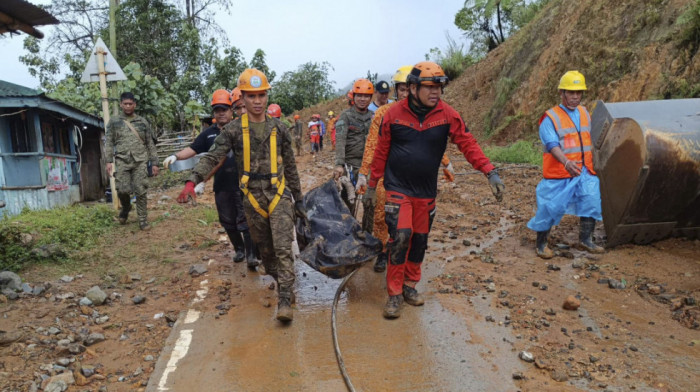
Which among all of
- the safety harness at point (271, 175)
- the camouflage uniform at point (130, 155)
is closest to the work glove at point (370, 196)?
the safety harness at point (271, 175)

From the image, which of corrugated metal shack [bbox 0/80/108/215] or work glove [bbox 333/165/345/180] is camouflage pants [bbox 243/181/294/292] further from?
corrugated metal shack [bbox 0/80/108/215]

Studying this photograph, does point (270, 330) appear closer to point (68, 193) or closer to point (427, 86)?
point (427, 86)

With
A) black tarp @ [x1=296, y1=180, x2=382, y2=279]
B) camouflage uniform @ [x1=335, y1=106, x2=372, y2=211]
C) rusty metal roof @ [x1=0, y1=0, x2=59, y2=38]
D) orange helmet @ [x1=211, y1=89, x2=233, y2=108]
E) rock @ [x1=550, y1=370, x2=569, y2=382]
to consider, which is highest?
rusty metal roof @ [x1=0, y1=0, x2=59, y2=38]

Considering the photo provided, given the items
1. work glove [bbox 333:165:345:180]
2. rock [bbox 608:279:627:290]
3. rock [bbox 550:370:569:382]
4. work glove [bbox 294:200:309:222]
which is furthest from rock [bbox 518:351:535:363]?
work glove [bbox 333:165:345:180]

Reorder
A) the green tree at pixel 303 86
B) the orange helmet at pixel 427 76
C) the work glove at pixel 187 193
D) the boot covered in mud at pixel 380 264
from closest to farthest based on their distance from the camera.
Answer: the orange helmet at pixel 427 76 → the work glove at pixel 187 193 → the boot covered in mud at pixel 380 264 → the green tree at pixel 303 86

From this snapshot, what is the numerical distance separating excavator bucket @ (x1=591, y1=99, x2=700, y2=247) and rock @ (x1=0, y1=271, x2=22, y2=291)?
21.4 feet

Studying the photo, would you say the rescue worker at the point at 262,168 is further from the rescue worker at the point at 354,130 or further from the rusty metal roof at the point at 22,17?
the rusty metal roof at the point at 22,17

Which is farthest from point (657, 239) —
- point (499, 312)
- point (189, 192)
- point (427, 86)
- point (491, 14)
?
point (491, 14)

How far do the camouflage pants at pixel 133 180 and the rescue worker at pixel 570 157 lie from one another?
6.04 meters

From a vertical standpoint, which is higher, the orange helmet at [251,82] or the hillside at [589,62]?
the hillside at [589,62]

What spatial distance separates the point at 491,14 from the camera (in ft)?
80.6

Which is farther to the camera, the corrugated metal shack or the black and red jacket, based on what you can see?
the corrugated metal shack

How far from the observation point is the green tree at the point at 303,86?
138ft

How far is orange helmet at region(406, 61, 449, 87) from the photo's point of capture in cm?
408
